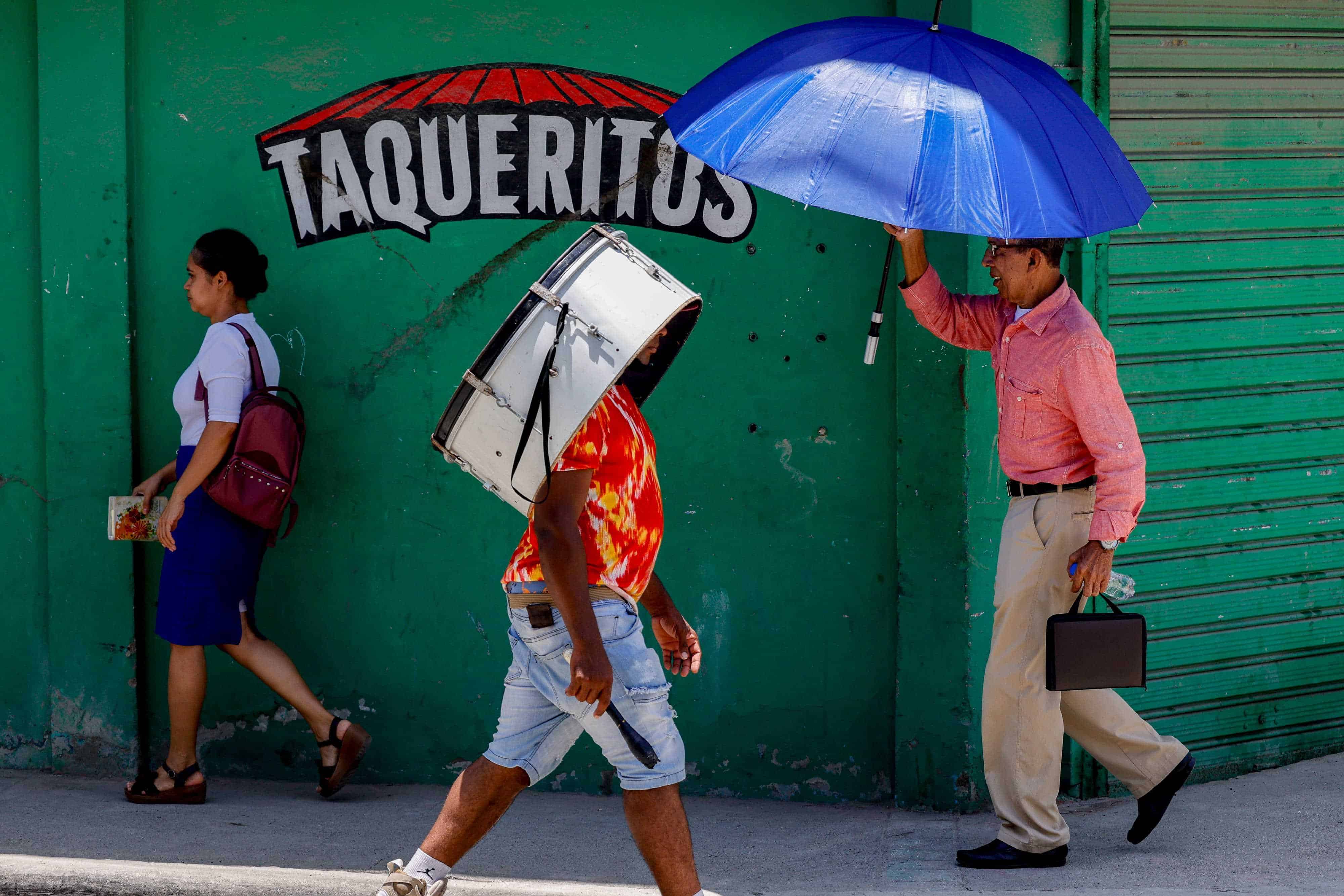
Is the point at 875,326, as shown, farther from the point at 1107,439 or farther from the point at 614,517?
the point at 614,517

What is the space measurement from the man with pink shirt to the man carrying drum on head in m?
1.18

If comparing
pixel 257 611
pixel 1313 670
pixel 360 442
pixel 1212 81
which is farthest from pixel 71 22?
pixel 1313 670

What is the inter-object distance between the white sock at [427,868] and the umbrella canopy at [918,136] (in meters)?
1.87

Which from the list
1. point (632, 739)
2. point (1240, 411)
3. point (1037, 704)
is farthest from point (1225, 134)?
point (632, 739)

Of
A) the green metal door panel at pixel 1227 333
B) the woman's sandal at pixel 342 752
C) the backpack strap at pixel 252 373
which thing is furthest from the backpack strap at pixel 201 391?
the green metal door panel at pixel 1227 333

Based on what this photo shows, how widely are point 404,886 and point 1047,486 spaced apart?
2115 millimetres

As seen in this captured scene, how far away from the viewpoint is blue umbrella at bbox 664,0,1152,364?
3.27m

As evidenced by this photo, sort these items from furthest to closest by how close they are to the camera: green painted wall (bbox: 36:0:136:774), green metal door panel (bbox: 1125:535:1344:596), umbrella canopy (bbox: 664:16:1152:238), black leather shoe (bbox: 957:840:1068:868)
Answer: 1. green painted wall (bbox: 36:0:136:774)
2. green metal door panel (bbox: 1125:535:1344:596)
3. black leather shoe (bbox: 957:840:1068:868)
4. umbrella canopy (bbox: 664:16:1152:238)

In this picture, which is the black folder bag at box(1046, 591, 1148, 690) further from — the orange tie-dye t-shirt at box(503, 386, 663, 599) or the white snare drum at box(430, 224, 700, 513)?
the white snare drum at box(430, 224, 700, 513)

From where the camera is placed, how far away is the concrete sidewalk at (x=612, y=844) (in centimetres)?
398

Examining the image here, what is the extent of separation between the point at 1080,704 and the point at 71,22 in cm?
425

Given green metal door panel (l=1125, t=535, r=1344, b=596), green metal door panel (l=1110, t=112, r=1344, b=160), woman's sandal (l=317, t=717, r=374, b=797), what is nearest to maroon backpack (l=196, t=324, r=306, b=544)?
woman's sandal (l=317, t=717, r=374, b=797)

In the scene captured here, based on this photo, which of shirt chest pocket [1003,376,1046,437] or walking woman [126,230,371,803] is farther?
walking woman [126,230,371,803]

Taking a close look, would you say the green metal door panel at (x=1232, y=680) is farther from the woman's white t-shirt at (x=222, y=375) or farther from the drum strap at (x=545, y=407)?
the woman's white t-shirt at (x=222, y=375)
